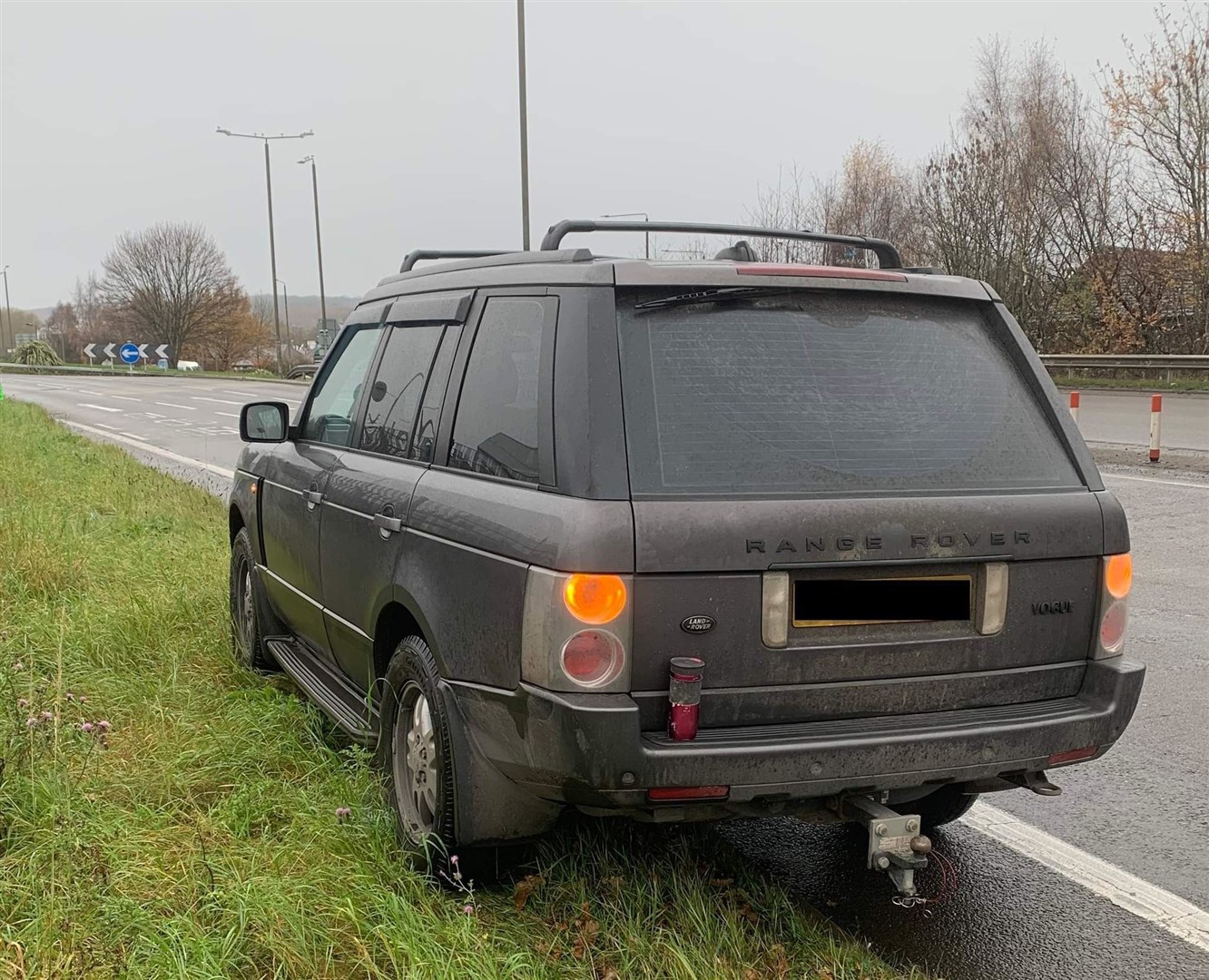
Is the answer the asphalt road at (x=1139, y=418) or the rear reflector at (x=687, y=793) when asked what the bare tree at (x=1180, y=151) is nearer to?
the asphalt road at (x=1139, y=418)

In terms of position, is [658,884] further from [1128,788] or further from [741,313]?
[1128,788]

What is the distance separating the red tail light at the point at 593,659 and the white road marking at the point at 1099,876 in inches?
71.1

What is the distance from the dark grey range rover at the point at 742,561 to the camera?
9.14 feet

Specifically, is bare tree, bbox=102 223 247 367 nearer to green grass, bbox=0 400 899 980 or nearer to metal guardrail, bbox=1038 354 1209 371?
metal guardrail, bbox=1038 354 1209 371

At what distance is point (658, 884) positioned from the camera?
324 centimetres

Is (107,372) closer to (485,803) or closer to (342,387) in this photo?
(342,387)

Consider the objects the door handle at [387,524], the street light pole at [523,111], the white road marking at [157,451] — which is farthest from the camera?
the street light pole at [523,111]

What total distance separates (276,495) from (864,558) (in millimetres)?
2911

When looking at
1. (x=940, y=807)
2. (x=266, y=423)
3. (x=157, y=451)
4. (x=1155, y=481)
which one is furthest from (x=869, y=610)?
(x=157, y=451)

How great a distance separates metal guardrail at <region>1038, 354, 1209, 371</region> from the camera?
2652cm

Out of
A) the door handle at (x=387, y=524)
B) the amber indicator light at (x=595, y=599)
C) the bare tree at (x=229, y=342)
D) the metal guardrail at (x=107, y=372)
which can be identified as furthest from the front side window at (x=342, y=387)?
the bare tree at (x=229, y=342)

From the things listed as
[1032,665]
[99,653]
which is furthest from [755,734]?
[99,653]

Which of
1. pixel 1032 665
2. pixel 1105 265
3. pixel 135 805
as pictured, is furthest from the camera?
pixel 1105 265

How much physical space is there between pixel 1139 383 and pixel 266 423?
27036mm
